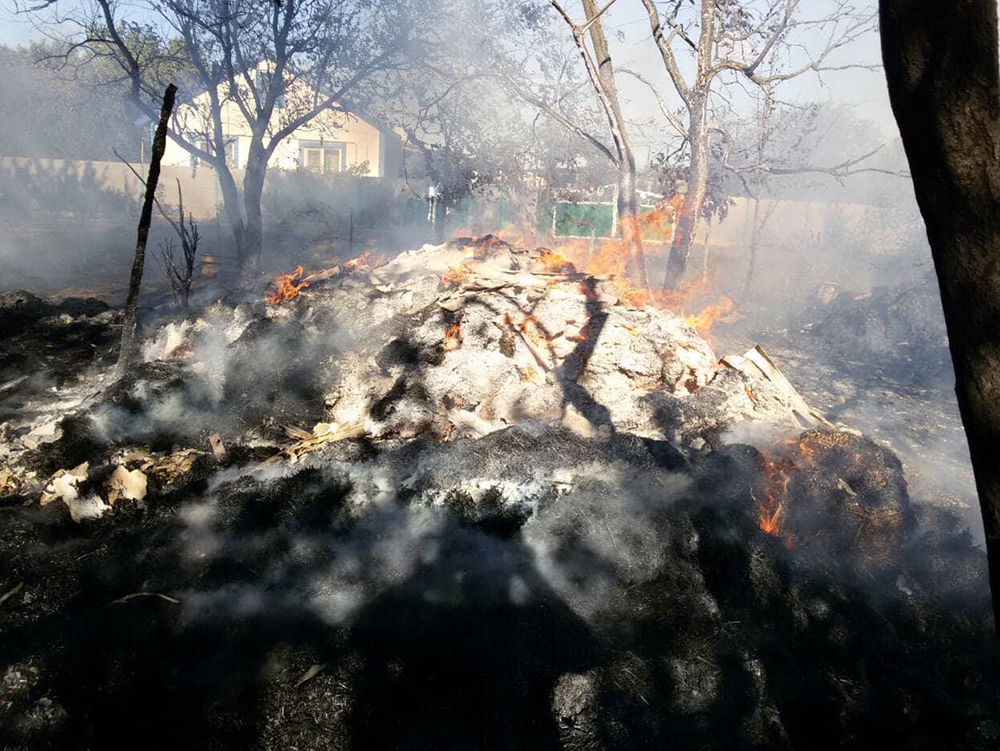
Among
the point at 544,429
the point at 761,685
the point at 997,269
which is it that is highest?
the point at 997,269

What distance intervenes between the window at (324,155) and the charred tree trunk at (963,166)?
33.0 meters

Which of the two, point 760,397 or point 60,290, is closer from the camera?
point 760,397

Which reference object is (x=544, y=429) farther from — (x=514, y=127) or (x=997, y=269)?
(x=514, y=127)

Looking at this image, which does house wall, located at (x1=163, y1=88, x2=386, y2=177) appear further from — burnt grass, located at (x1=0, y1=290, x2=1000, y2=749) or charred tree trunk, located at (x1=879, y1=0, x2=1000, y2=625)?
charred tree trunk, located at (x1=879, y1=0, x2=1000, y2=625)

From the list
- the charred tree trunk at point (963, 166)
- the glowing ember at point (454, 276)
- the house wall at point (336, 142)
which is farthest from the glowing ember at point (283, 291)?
the house wall at point (336, 142)

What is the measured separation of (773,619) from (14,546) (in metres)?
4.99

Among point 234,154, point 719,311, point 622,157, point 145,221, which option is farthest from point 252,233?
point 234,154

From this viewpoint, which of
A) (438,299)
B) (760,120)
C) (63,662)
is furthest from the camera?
(760,120)

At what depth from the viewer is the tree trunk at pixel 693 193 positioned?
10.8 meters

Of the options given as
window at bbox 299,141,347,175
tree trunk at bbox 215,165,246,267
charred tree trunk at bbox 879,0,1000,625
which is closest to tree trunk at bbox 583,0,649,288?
charred tree trunk at bbox 879,0,1000,625

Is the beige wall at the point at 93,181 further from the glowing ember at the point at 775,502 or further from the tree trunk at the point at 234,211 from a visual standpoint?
the glowing ember at the point at 775,502

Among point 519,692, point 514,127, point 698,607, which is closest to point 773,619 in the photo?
point 698,607

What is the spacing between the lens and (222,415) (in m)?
6.20

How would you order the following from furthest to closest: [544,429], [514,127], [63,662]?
[514,127] < [544,429] < [63,662]
